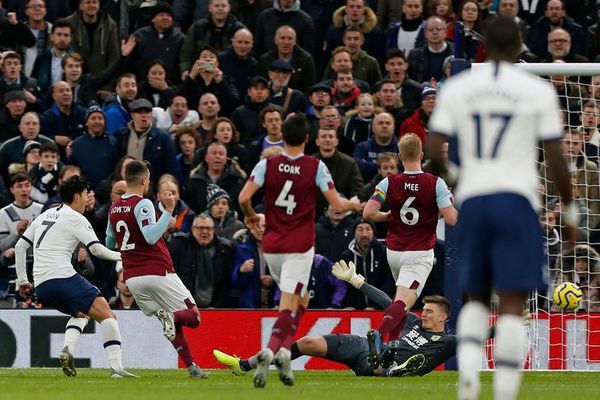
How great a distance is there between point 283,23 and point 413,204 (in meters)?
8.47

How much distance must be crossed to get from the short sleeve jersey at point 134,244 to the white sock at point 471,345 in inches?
215

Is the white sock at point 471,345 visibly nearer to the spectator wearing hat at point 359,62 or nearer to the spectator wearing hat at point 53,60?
the spectator wearing hat at point 359,62

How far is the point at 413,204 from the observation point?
549 inches

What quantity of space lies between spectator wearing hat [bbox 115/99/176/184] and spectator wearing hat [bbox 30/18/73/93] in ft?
7.50

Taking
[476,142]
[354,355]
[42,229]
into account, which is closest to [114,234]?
[42,229]

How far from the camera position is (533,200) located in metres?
8.39

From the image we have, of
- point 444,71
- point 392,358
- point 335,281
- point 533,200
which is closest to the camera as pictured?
point 533,200

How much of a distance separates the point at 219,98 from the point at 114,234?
7459 mm

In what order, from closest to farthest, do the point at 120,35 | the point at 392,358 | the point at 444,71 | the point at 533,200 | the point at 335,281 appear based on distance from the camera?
the point at 533,200, the point at 392,358, the point at 335,281, the point at 444,71, the point at 120,35

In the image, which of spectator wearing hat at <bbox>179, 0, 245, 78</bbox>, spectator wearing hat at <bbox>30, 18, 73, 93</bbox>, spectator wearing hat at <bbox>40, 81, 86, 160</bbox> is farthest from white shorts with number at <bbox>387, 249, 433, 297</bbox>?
spectator wearing hat at <bbox>30, 18, 73, 93</bbox>

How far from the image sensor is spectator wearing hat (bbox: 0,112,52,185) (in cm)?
1933

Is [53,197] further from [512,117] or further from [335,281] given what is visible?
[512,117]

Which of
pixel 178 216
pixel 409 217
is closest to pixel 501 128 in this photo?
pixel 409 217

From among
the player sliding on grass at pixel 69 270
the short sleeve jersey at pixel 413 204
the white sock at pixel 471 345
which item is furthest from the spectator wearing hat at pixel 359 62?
the white sock at pixel 471 345
